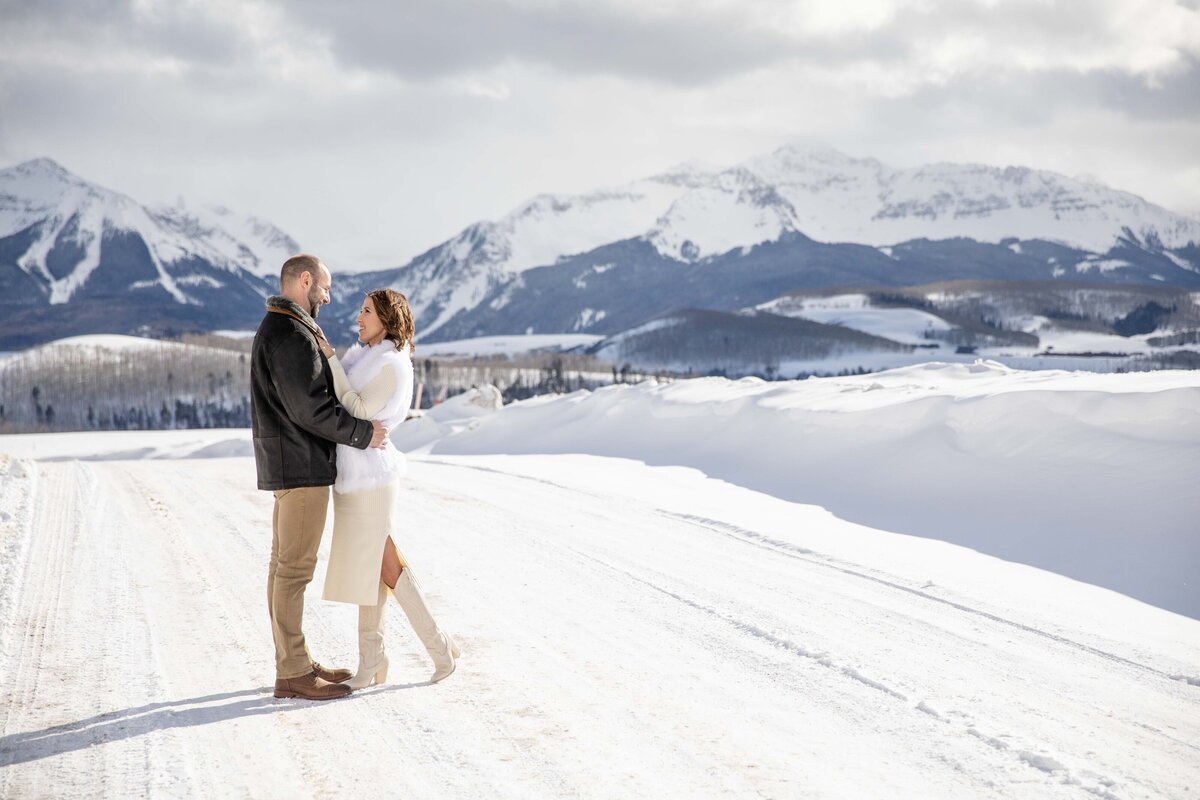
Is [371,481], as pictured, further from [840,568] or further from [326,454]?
[840,568]

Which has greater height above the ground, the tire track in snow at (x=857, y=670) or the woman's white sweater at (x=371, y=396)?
the woman's white sweater at (x=371, y=396)

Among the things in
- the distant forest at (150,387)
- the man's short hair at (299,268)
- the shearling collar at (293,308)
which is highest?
the man's short hair at (299,268)

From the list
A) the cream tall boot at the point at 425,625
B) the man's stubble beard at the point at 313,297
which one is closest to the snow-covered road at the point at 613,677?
the cream tall boot at the point at 425,625

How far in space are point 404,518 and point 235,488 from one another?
438 centimetres

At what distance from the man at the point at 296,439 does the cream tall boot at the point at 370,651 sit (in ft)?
0.40

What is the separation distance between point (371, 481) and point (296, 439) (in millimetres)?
515

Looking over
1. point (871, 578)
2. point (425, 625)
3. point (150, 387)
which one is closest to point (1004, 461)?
point (871, 578)

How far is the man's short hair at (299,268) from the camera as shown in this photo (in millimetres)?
5652

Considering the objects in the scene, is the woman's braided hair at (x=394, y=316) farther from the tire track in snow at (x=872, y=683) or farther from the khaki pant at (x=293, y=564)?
the tire track in snow at (x=872, y=683)

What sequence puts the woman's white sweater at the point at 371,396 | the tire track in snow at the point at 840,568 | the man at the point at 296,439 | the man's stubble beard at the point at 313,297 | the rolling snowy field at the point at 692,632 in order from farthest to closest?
the tire track in snow at the point at 840,568 → the man's stubble beard at the point at 313,297 → the woman's white sweater at the point at 371,396 → the man at the point at 296,439 → the rolling snowy field at the point at 692,632

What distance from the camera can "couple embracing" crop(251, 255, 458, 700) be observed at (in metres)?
5.46

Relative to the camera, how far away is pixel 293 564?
5730 millimetres

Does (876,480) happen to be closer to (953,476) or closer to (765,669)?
(953,476)

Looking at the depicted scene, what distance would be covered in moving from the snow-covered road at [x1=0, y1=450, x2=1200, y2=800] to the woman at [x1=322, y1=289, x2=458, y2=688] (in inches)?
14.7
